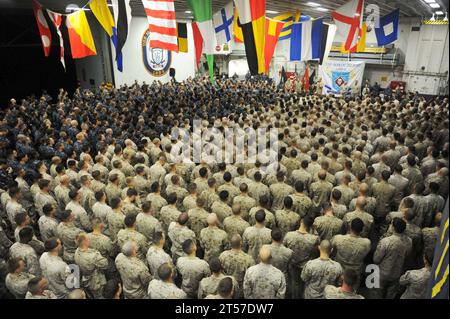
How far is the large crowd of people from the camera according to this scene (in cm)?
367

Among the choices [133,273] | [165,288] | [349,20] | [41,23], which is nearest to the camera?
[165,288]

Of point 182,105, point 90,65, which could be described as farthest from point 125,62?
point 182,105

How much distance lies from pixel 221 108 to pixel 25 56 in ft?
35.8

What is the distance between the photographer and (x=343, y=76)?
1872cm

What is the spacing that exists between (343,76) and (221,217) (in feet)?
53.5

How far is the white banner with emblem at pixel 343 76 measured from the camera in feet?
60.4

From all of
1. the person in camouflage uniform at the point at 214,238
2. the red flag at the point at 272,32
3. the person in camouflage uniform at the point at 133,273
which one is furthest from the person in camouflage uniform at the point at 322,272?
the red flag at the point at 272,32

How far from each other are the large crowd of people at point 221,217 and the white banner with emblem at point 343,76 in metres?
9.15

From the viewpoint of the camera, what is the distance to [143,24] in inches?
733

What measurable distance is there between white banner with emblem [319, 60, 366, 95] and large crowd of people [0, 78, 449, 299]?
915cm

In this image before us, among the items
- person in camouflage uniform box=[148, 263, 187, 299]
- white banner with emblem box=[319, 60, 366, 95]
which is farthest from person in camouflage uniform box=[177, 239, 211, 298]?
white banner with emblem box=[319, 60, 366, 95]

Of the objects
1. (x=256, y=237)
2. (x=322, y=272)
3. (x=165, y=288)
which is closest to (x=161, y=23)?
(x=256, y=237)

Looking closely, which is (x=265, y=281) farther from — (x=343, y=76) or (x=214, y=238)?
(x=343, y=76)

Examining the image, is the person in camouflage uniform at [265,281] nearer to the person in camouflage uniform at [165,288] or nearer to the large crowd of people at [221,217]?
the large crowd of people at [221,217]
